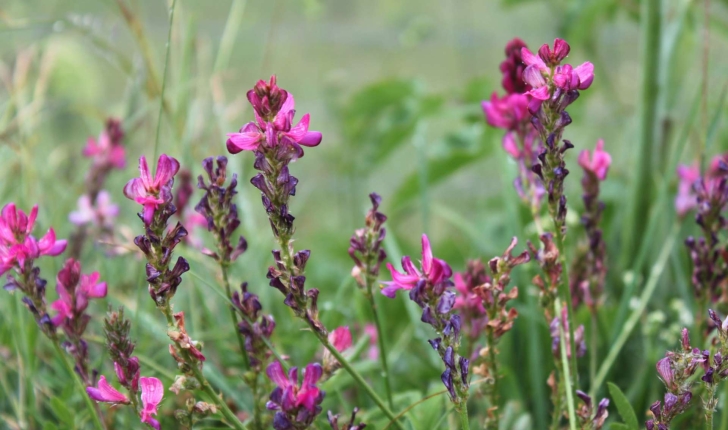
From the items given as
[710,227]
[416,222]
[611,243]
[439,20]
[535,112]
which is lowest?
[416,222]

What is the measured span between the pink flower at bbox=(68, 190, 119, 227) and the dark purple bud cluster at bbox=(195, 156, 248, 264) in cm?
55

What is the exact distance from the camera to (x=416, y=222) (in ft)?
8.72

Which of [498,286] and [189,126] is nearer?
[498,286]

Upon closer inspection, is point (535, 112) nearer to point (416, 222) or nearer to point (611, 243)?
point (611, 243)

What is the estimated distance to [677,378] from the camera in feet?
1.35

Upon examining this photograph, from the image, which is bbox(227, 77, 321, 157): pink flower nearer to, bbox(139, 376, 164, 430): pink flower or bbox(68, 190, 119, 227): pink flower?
bbox(139, 376, 164, 430): pink flower

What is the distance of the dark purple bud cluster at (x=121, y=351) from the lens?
1.46 ft

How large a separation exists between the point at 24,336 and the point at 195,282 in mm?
274

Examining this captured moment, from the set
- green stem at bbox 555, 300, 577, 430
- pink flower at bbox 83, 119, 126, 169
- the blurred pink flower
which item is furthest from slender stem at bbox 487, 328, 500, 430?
pink flower at bbox 83, 119, 126, 169

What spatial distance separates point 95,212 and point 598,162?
71 centimetres

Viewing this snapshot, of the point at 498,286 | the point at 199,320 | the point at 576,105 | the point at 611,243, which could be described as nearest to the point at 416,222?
the point at 576,105

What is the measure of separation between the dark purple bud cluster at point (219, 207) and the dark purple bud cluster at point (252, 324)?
0.03 m

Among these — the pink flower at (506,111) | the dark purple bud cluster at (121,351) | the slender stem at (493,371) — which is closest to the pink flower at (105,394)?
the dark purple bud cluster at (121,351)

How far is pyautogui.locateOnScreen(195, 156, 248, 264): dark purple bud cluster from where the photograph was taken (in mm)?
485
